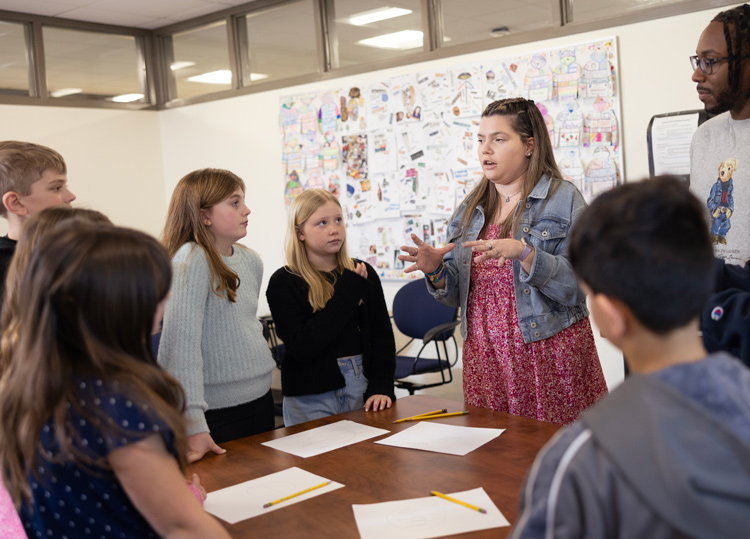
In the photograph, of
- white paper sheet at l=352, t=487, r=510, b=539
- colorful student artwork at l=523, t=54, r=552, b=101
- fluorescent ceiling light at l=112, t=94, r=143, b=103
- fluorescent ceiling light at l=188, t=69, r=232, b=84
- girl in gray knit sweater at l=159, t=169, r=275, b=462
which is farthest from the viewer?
fluorescent ceiling light at l=112, t=94, r=143, b=103

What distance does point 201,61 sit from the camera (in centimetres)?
565

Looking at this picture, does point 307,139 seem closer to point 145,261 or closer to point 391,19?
point 391,19

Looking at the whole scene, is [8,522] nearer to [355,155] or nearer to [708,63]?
[708,63]

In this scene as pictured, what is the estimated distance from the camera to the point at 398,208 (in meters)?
4.55

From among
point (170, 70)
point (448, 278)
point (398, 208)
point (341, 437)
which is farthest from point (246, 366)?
point (170, 70)

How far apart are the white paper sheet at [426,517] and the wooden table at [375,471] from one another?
2 cm

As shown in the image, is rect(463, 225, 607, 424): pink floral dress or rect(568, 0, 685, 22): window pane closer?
rect(463, 225, 607, 424): pink floral dress

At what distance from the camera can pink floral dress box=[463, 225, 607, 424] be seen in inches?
83.0

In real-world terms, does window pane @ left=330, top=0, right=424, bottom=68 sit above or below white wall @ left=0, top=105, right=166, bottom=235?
above

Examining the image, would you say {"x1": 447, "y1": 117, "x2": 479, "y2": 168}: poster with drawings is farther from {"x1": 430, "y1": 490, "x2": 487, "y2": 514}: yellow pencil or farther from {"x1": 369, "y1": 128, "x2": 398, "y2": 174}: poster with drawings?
{"x1": 430, "y1": 490, "x2": 487, "y2": 514}: yellow pencil

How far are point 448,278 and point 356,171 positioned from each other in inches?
102

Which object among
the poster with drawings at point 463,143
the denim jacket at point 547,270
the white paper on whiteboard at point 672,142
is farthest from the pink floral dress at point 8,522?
the poster with drawings at point 463,143

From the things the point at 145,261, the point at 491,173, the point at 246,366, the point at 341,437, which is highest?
the point at 491,173

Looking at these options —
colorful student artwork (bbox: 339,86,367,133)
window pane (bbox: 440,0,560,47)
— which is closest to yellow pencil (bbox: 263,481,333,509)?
window pane (bbox: 440,0,560,47)
